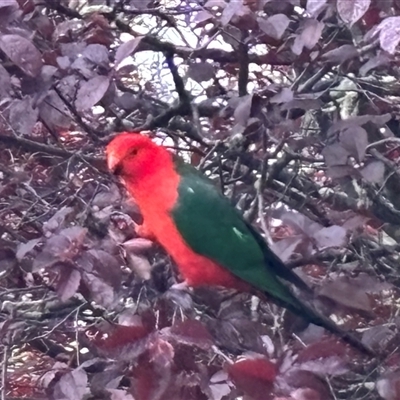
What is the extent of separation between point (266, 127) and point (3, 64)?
1.82 feet

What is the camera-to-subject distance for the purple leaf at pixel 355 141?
1.49 metres

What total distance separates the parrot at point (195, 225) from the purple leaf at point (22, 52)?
0.49 meters

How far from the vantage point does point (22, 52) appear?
4.64 ft

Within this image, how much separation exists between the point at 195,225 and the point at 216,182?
191 mm

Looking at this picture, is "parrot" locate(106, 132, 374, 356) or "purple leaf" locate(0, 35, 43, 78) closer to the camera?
"purple leaf" locate(0, 35, 43, 78)

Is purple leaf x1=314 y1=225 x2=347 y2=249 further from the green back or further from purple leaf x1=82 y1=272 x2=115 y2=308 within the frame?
the green back

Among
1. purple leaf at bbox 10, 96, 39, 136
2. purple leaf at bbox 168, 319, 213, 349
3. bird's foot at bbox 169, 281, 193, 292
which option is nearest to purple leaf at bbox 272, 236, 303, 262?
bird's foot at bbox 169, 281, 193, 292

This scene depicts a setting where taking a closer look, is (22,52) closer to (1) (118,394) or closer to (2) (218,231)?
(1) (118,394)

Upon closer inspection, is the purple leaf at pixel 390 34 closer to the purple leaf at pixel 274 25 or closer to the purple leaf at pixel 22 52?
the purple leaf at pixel 274 25

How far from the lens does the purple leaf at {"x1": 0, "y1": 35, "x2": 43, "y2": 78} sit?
1.40 meters

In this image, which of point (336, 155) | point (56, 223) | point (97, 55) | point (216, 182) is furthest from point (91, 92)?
point (216, 182)

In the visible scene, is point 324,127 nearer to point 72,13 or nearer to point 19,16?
point 72,13

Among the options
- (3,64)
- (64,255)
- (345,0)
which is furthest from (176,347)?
(3,64)

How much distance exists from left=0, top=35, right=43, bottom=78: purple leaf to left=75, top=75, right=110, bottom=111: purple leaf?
9 cm
